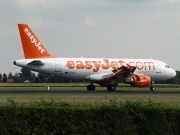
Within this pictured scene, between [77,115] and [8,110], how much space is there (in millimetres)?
2336

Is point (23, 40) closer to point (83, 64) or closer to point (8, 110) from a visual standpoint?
point (83, 64)

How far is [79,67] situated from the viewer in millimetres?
58094

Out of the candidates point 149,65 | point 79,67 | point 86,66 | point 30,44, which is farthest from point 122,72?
point 30,44

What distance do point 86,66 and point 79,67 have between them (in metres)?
0.92

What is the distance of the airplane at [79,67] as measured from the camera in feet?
185

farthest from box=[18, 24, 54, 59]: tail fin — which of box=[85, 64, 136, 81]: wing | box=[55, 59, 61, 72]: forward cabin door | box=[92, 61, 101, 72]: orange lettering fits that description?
box=[85, 64, 136, 81]: wing

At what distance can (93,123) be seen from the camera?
1639cm

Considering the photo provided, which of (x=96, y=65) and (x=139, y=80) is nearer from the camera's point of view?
(x=139, y=80)

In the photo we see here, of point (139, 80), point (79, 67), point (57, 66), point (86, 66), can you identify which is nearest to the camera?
point (139, 80)

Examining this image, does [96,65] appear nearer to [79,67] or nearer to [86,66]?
[86,66]

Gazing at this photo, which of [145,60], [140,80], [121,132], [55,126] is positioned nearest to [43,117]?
[55,126]

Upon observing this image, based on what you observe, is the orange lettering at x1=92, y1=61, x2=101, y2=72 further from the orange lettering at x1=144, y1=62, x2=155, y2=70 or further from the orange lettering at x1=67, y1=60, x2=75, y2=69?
the orange lettering at x1=144, y1=62, x2=155, y2=70

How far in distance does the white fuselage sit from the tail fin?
1126mm

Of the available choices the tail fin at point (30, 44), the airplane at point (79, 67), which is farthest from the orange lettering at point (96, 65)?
the tail fin at point (30, 44)
